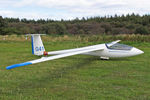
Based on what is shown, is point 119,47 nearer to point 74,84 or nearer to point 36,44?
point 36,44

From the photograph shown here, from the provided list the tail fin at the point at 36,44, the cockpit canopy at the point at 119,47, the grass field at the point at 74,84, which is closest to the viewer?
the grass field at the point at 74,84

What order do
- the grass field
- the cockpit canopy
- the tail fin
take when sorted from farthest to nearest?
the cockpit canopy
the tail fin
the grass field

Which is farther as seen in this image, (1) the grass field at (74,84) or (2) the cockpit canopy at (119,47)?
(2) the cockpit canopy at (119,47)

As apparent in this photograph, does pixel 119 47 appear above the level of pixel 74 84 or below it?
above

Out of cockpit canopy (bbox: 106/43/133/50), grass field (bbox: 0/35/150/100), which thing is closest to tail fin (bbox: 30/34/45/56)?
grass field (bbox: 0/35/150/100)

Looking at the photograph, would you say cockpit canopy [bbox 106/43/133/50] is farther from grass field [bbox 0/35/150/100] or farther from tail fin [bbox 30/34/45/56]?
tail fin [bbox 30/34/45/56]

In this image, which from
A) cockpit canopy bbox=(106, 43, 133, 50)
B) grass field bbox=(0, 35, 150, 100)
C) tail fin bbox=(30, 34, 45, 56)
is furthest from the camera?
cockpit canopy bbox=(106, 43, 133, 50)

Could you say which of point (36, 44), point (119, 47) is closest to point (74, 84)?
point (36, 44)

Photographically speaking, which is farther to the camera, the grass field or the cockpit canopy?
the cockpit canopy

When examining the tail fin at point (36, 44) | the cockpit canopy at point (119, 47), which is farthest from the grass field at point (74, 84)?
the cockpit canopy at point (119, 47)

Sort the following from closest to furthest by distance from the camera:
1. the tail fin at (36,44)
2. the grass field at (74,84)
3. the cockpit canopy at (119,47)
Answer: the grass field at (74,84) → the tail fin at (36,44) → the cockpit canopy at (119,47)

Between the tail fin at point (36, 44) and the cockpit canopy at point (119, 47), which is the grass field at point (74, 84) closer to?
the tail fin at point (36, 44)

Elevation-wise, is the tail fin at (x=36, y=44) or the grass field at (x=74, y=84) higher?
the tail fin at (x=36, y=44)

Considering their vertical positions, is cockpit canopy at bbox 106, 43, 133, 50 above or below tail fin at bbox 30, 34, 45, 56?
below
